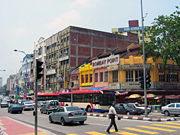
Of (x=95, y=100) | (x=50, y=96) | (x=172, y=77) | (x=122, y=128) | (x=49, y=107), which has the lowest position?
(x=49, y=107)

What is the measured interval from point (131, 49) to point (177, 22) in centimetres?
1355

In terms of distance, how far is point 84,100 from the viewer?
2970 centimetres

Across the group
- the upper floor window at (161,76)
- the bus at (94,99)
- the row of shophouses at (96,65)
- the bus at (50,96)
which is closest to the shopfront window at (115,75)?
the row of shophouses at (96,65)

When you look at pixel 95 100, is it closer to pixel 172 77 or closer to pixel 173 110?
pixel 173 110

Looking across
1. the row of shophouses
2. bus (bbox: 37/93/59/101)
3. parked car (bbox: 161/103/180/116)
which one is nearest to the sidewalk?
parked car (bbox: 161/103/180/116)

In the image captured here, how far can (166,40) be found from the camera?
31.4m

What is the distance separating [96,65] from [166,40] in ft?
50.3

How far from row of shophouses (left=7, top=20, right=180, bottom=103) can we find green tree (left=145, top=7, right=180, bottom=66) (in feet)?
9.96

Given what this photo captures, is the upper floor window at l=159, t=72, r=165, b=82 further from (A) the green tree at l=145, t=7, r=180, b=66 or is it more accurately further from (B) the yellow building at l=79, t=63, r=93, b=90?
(B) the yellow building at l=79, t=63, r=93, b=90

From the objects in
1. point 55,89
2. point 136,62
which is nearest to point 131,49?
point 136,62

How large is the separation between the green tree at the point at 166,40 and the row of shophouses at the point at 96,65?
304 cm

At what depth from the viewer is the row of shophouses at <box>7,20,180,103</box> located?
35656 millimetres

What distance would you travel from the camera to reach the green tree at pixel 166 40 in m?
30.2

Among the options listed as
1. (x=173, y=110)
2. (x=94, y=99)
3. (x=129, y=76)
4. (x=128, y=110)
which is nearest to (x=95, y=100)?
(x=94, y=99)
